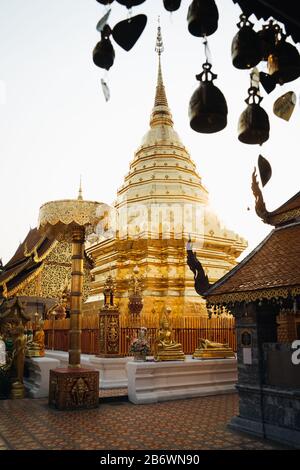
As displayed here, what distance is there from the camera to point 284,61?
80.6 inches

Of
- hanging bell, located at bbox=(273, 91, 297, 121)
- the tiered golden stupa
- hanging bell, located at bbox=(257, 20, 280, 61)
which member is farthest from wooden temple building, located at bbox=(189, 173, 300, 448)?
the tiered golden stupa

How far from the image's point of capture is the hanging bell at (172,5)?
1.95m

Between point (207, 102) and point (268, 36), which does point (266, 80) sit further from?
point (207, 102)

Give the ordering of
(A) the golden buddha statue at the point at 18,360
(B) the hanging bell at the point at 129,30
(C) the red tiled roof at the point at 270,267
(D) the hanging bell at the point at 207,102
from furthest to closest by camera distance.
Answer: (A) the golden buddha statue at the point at 18,360, (C) the red tiled roof at the point at 270,267, (D) the hanging bell at the point at 207,102, (B) the hanging bell at the point at 129,30

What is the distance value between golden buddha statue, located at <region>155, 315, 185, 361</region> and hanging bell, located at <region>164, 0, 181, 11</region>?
763 centimetres

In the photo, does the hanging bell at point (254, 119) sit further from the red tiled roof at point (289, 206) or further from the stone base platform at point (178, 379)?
the stone base platform at point (178, 379)

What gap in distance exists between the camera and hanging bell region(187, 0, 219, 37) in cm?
187

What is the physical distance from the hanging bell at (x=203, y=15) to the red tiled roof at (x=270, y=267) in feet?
12.3

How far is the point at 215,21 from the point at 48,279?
19.8m

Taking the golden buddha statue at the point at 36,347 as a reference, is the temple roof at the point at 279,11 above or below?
above

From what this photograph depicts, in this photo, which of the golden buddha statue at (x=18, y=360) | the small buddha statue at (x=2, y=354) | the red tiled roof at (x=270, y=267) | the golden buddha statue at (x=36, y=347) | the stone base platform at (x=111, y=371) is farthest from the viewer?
the golden buddha statue at (x=36, y=347)

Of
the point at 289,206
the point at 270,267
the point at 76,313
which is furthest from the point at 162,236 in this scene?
the point at 270,267

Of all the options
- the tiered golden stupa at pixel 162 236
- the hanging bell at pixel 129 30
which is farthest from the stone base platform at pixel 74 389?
the tiered golden stupa at pixel 162 236
